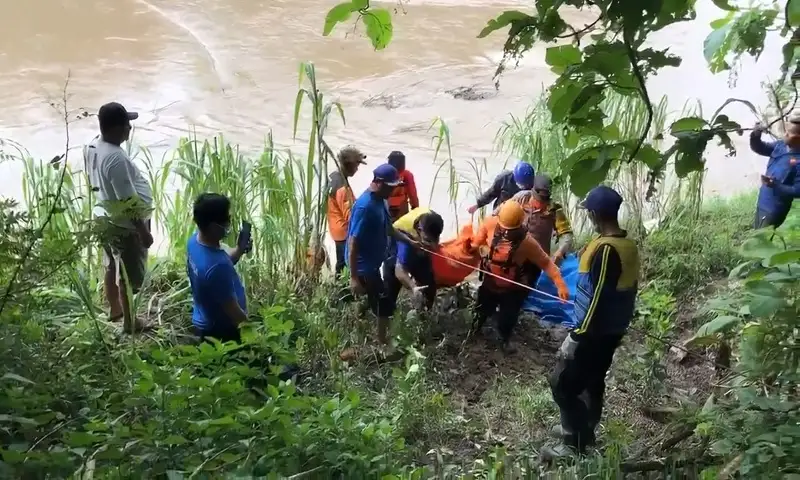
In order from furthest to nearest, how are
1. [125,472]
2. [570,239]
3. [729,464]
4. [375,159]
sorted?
[375,159] < [570,239] < [729,464] < [125,472]

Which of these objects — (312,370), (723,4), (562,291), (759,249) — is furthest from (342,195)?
(723,4)

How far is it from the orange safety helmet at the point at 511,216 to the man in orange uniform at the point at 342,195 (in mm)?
905

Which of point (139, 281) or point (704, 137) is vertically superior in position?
point (704, 137)

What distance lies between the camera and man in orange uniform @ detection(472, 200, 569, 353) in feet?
11.9

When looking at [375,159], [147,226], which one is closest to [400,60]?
[375,159]

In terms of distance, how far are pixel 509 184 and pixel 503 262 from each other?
87 cm

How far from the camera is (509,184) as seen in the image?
4.41m

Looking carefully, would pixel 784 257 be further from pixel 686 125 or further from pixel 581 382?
pixel 581 382

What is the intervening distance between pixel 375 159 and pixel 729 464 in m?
6.03

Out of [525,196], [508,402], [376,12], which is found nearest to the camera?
[376,12]

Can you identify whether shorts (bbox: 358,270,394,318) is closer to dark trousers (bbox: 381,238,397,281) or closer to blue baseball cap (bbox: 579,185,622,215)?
dark trousers (bbox: 381,238,397,281)

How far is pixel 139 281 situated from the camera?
350cm

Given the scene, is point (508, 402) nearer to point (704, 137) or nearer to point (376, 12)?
point (704, 137)

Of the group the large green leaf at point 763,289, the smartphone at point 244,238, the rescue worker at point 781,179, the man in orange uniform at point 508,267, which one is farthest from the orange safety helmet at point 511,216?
the large green leaf at point 763,289
